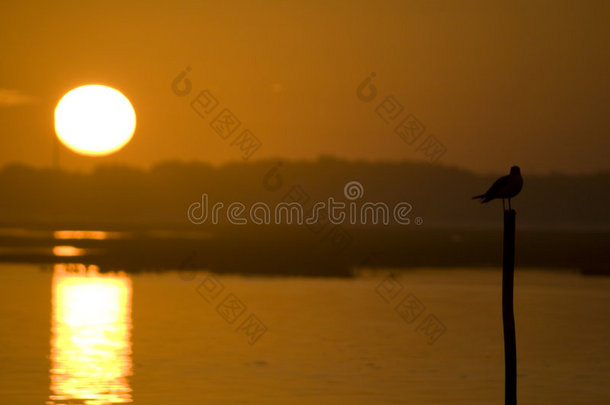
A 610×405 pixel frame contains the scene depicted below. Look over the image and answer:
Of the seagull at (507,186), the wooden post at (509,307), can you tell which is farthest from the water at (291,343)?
the seagull at (507,186)

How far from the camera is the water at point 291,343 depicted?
21750 mm

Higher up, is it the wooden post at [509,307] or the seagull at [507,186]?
the seagull at [507,186]

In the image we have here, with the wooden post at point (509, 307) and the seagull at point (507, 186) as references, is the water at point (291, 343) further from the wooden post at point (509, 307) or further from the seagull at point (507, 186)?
the seagull at point (507, 186)

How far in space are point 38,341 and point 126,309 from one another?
9079mm

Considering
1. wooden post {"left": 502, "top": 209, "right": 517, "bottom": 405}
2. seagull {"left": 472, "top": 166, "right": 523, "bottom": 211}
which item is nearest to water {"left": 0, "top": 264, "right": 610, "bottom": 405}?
wooden post {"left": 502, "top": 209, "right": 517, "bottom": 405}

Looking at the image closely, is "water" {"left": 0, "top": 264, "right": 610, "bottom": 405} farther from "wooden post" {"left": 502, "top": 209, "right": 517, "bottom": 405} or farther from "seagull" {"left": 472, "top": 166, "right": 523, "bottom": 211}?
"seagull" {"left": 472, "top": 166, "right": 523, "bottom": 211}

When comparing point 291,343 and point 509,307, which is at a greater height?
point 291,343

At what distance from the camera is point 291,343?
96.0ft

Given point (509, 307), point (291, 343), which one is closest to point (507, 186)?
point (509, 307)

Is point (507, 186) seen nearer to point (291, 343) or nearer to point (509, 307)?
point (509, 307)

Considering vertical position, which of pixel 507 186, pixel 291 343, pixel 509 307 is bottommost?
pixel 509 307

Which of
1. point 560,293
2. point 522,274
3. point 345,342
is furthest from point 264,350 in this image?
point 522,274

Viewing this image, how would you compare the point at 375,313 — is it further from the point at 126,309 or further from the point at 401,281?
the point at 401,281

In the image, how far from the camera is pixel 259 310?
37.5 metres
